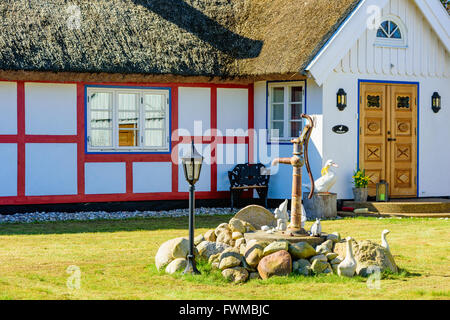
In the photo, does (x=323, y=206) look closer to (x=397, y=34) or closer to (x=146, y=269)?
(x=397, y=34)

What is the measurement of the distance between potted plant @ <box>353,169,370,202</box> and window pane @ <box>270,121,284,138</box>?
1665 millimetres

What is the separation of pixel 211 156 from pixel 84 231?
12.8 feet

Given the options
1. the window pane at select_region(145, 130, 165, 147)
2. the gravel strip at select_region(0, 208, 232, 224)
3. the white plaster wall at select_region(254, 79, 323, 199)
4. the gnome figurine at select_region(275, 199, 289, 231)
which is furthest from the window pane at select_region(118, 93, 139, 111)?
the gnome figurine at select_region(275, 199, 289, 231)

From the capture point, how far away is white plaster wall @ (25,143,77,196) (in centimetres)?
1263

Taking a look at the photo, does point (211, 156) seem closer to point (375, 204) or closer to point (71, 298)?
point (375, 204)

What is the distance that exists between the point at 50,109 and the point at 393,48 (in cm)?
630

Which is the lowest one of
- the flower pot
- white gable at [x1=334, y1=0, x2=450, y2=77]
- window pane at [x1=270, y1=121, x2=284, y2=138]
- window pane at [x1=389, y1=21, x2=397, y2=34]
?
the flower pot

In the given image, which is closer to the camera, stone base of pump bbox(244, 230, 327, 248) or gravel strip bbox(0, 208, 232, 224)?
stone base of pump bbox(244, 230, 327, 248)

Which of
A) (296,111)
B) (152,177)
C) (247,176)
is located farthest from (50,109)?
(296,111)

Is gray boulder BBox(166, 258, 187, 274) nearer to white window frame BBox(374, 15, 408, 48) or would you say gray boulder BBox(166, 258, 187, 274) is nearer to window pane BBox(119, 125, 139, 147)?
window pane BBox(119, 125, 139, 147)

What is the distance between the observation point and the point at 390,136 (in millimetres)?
13531

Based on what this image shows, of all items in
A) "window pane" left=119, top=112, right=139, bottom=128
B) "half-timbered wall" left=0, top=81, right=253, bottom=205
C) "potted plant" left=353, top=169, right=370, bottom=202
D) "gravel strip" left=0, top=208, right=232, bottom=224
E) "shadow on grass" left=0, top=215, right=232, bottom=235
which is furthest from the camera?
"window pane" left=119, top=112, right=139, bottom=128

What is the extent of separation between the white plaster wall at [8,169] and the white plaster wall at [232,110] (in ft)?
12.5

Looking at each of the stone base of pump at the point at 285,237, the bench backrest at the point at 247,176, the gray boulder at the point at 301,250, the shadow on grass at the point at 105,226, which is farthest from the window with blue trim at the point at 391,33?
the gray boulder at the point at 301,250
